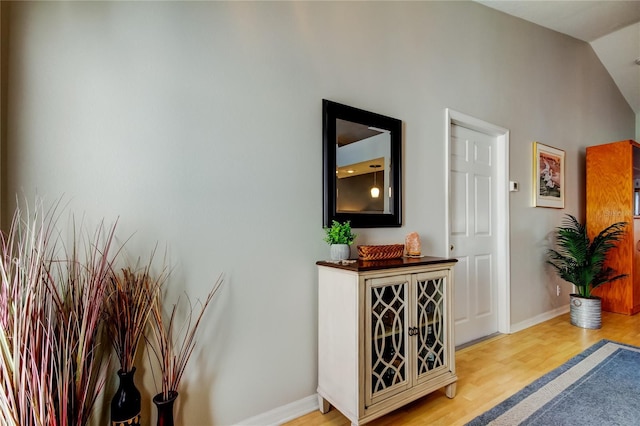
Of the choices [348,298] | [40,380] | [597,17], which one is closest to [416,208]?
[348,298]

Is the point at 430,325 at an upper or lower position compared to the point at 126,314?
lower

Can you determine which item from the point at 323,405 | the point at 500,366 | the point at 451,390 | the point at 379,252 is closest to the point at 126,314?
the point at 323,405

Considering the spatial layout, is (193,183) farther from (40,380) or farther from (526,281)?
(526,281)

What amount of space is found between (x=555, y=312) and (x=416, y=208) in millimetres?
2679

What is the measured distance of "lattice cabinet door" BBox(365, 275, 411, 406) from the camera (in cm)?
152

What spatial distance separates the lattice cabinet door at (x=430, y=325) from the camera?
1.71 meters

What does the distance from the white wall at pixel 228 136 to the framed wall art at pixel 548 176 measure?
1.58 metres

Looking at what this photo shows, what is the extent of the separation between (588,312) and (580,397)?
5.61ft

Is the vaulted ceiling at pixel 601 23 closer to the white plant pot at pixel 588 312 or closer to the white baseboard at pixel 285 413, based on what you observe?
the white plant pot at pixel 588 312

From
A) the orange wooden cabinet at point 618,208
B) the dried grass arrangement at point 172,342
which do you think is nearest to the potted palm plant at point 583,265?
the orange wooden cabinet at point 618,208

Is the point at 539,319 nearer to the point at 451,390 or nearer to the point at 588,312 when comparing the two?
the point at 588,312

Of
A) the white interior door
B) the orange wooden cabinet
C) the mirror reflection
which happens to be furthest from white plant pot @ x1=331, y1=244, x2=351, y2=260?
the orange wooden cabinet

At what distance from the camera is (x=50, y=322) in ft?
3.08

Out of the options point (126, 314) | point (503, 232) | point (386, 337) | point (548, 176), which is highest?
point (548, 176)
